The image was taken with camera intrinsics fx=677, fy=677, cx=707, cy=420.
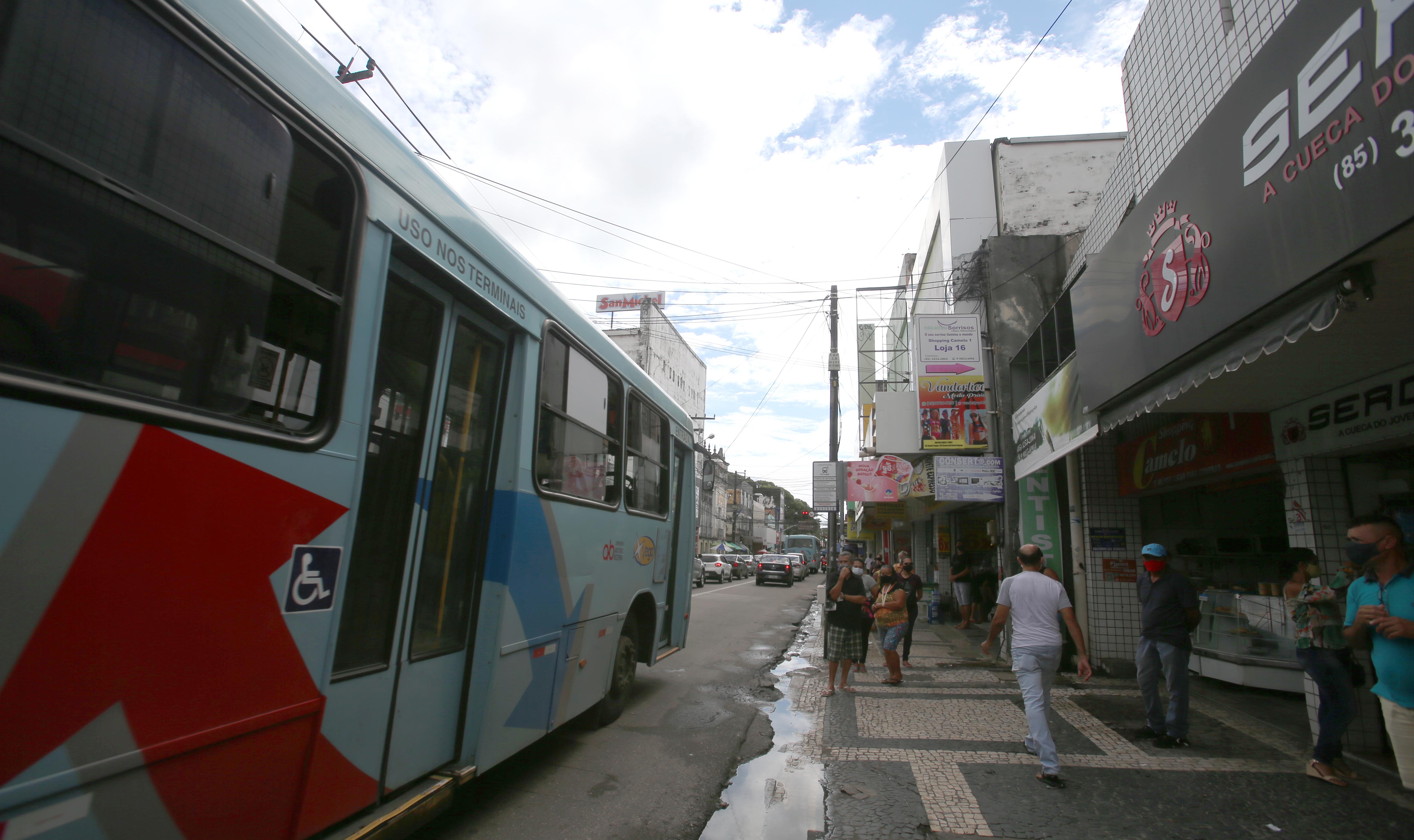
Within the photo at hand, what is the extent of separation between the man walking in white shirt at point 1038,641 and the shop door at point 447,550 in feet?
12.6

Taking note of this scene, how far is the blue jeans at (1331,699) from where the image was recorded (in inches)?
182

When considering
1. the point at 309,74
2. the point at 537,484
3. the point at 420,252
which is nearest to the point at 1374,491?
the point at 537,484

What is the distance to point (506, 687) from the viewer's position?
154 inches

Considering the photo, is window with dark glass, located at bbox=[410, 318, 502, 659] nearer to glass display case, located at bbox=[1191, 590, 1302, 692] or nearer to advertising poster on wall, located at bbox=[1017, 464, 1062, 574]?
glass display case, located at bbox=[1191, 590, 1302, 692]

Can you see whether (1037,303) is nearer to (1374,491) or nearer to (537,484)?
(1374,491)

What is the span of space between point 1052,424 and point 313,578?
8407 mm

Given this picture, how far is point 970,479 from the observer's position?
10.6 metres

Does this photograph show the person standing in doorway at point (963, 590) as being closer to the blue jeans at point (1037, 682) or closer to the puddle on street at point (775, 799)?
the puddle on street at point (775, 799)

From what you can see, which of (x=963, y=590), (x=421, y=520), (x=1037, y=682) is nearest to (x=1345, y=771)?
(x=1037, y=682)

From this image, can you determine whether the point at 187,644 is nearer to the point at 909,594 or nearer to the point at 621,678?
the point at 621,678

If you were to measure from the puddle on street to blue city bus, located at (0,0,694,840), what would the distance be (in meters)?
1.58

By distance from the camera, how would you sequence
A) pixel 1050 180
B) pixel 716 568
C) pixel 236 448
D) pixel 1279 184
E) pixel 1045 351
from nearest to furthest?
pixel 236 448
pixel 1279 184
pixel 1045 351
pixel 1050 180
pixel 716 568

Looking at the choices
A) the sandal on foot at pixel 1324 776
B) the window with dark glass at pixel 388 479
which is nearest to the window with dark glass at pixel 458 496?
the window with dark glass at pixel 388 479

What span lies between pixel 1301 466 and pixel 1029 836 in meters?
3.99
